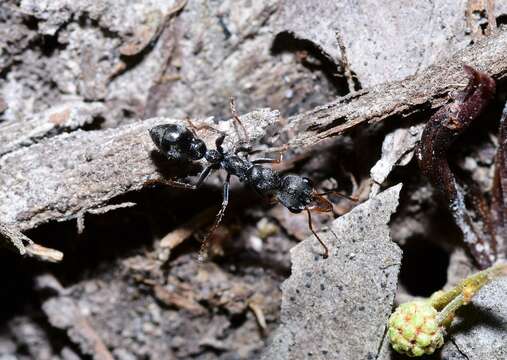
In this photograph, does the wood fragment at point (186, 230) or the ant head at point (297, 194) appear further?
the wood fragment at point (186, 230)

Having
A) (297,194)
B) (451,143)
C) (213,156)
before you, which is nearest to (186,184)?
(213,156)

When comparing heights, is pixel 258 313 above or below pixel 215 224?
below

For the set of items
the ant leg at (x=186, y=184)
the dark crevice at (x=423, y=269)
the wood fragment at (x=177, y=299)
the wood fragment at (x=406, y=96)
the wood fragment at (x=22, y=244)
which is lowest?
the wood fragment at (x=177, y=299)

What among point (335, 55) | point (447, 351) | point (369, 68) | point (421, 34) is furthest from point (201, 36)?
point (447, 351)

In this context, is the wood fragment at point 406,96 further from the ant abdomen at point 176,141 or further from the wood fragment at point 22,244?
the wood fragment at point 22,244

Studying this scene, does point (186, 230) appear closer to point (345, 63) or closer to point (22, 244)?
point (22, 244)

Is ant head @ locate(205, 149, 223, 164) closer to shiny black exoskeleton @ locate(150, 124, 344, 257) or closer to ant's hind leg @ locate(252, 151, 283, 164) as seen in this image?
shiny black exoskeleton @ locate(150, 124, 344, 257)

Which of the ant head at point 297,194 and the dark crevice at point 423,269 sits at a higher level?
the ant head at point 297,194

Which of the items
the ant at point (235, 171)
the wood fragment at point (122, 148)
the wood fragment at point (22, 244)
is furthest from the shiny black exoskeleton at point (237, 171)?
the wood fragment at point (22, 244)
